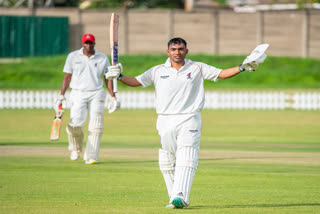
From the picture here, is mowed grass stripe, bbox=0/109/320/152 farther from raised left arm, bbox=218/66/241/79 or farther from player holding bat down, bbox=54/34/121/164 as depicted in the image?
raised left arm, bbox=218/66/241/79

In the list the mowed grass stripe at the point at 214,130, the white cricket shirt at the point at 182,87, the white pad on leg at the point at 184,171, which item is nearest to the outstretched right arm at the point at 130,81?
the white cricket shirt at the point at 182,87

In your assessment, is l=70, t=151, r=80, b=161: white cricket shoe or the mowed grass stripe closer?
l=70, t=151, r=80, b=161: white cricket shoe

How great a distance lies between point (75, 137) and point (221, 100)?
19.8 metres

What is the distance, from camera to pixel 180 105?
888 cm

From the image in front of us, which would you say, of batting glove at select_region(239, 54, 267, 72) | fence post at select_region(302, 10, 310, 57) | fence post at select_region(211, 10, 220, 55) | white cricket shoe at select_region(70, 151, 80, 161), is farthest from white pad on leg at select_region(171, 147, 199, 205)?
fence post at select_region(302, 10, 310, 57)

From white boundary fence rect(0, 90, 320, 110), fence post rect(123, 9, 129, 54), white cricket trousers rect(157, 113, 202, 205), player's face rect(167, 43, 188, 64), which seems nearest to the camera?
white cricket trousers rect(157, 113, 202, 205)

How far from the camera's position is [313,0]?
46.6 m

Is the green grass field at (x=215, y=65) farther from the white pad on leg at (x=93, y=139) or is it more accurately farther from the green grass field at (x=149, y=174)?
the white pad on leg at (x=93, y=139)

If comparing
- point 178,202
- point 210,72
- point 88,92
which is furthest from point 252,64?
point 88,92

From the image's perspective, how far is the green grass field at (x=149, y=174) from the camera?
9148 millimetres

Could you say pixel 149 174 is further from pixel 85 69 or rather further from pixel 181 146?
pixel 181 146

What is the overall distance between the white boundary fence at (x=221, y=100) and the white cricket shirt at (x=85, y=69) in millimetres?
19172

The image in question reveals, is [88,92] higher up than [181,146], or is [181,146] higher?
[88,92]

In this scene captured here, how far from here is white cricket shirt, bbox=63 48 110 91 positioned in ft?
45.0
